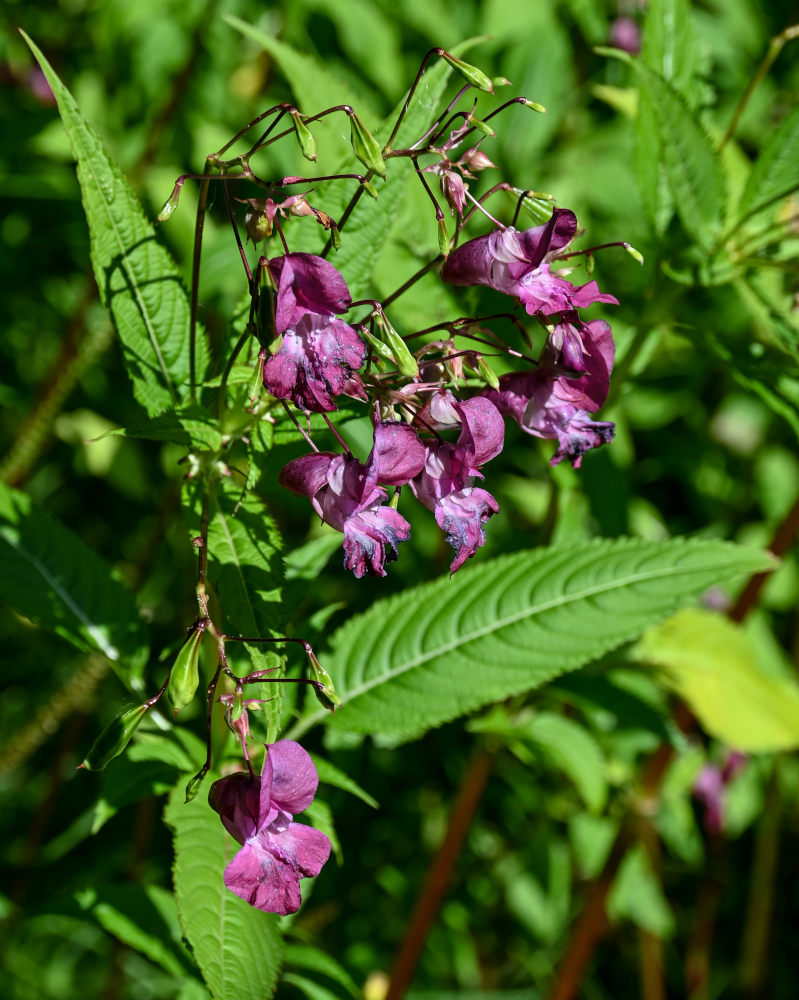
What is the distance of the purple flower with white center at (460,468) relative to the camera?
110cm

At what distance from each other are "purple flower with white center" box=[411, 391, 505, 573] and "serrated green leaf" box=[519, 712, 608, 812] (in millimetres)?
859

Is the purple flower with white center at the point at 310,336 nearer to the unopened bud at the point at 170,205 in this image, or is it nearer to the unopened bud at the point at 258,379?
the unopened bud at the point at 258,379

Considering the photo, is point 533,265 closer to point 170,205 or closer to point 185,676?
point 170,205

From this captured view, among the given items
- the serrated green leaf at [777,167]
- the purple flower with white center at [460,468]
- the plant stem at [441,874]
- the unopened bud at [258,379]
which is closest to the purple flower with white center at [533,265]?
the purple flower with white center at [460,468]

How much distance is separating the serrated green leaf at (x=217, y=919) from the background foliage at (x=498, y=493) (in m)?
0.38

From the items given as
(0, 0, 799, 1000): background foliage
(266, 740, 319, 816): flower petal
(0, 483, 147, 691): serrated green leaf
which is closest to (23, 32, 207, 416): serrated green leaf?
(0, 0, 799, 1000): background foliage

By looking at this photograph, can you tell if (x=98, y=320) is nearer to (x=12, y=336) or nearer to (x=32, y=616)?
(x=12, y=336)

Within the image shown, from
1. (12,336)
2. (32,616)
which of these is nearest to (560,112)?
(12,336)

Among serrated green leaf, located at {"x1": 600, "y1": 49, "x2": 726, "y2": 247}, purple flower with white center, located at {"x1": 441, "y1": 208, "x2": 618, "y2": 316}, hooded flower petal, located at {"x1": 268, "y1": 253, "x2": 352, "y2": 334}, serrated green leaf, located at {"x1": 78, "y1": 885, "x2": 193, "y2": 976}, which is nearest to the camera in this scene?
hooded flower petal, located at {"x1": 268, "y1": 253, "x2": 352, "y2": 334}

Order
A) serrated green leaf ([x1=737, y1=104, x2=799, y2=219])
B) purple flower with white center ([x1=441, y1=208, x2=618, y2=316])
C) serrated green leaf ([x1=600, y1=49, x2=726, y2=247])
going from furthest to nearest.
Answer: serrated green leaf ([x1=737, y1=104, x2=799, y2=219]), serrated green leaf ([x1=600, y1=49, x2=726, y2=247]), purple flower with white center ([x1=441, y1=208, x2=618, y2=316])

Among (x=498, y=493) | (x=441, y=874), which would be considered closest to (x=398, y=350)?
(x=441, y=874)

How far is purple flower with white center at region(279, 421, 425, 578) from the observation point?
1.06 meters

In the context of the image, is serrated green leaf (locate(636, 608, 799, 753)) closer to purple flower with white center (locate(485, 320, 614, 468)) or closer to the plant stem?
the plant stem

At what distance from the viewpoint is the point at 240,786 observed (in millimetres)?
1104
